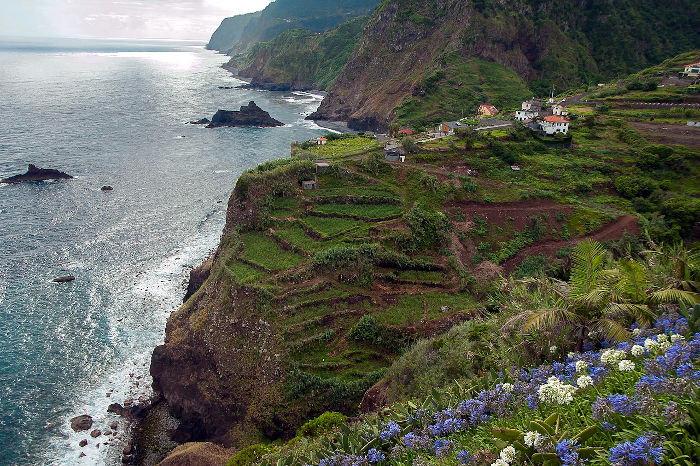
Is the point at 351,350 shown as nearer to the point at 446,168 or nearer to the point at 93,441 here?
the point at 93,441

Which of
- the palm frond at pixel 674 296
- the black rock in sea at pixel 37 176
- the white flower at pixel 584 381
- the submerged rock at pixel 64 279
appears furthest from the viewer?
the black rock in sea at pixel 37 176

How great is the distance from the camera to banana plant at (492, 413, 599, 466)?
22.2 ft

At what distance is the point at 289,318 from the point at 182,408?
10507mm

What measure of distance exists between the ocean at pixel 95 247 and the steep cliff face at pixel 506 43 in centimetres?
2344

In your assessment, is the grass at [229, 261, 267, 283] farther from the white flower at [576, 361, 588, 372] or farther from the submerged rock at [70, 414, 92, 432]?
the white flower at [576, 361, 588, 372]

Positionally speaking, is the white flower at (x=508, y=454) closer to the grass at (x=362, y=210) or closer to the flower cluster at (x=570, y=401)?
the flower cluster at (x=570, y=401)

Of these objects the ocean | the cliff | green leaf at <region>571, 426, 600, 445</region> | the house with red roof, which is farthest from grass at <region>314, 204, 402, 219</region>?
the cliff

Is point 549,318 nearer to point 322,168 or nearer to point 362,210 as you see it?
point 362,210

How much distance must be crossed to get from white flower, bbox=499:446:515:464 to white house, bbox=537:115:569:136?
64.4 m

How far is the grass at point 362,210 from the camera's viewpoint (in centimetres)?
4584

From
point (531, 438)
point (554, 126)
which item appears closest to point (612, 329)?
point (531, 438)

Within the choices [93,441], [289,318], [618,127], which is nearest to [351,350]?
[289,318]

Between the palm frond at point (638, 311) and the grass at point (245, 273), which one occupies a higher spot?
the palm frond at point (638, 311)

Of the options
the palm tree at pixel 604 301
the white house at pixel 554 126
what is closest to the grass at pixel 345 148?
the white house at pixel 554 126
